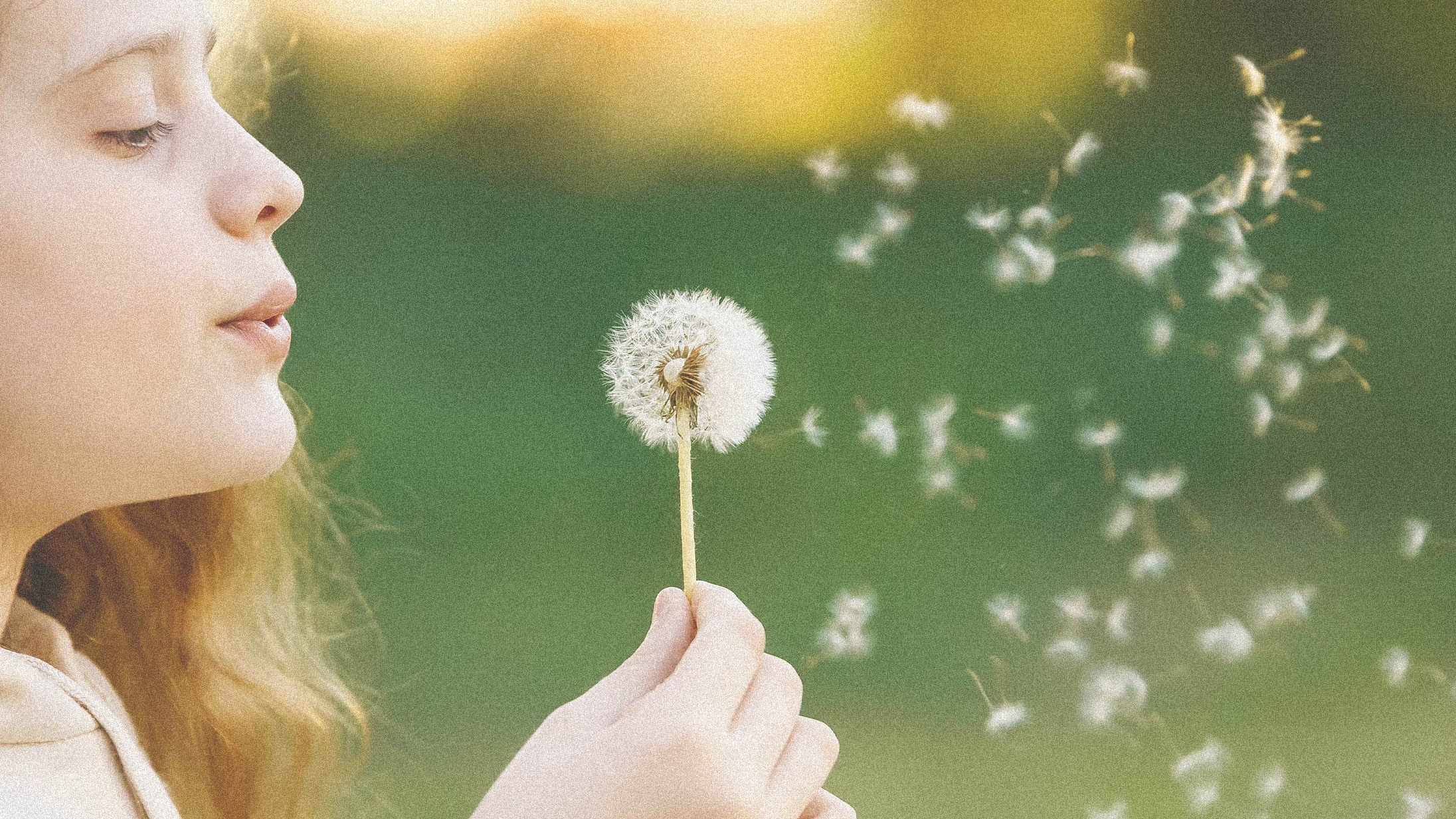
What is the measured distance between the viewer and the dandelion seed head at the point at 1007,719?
1.29 m

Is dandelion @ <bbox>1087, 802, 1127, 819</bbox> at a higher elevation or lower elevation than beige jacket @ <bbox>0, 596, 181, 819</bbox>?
higher

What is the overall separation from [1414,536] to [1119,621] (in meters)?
0.32

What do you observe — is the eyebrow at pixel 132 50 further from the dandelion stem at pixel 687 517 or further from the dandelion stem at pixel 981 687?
the dandelion stem at pixel 981 687

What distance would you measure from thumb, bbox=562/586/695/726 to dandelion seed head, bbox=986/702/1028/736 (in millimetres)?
849

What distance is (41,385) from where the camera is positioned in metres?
0.46

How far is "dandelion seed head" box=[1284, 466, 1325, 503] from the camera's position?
Answer: 1354 mm

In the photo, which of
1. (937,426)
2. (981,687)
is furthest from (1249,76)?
(981,687)

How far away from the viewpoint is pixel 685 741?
0.47 meters

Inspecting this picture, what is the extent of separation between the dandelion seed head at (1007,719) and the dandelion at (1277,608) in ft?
0.91

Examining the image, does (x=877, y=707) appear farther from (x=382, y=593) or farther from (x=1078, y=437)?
(x=382, y=593)

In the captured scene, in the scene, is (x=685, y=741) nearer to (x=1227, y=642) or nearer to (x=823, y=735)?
(x=823, y=735)

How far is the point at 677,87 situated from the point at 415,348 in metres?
0.44

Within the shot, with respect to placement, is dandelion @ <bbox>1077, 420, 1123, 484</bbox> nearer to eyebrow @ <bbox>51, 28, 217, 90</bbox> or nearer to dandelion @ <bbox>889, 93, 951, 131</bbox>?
dandelion @ <bbox>889, 93, 951, 131</bbox>

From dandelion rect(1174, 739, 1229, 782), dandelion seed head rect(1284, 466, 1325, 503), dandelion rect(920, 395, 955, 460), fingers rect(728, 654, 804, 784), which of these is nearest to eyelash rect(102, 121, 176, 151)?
fingers rect(728, 654, 804, 784)
